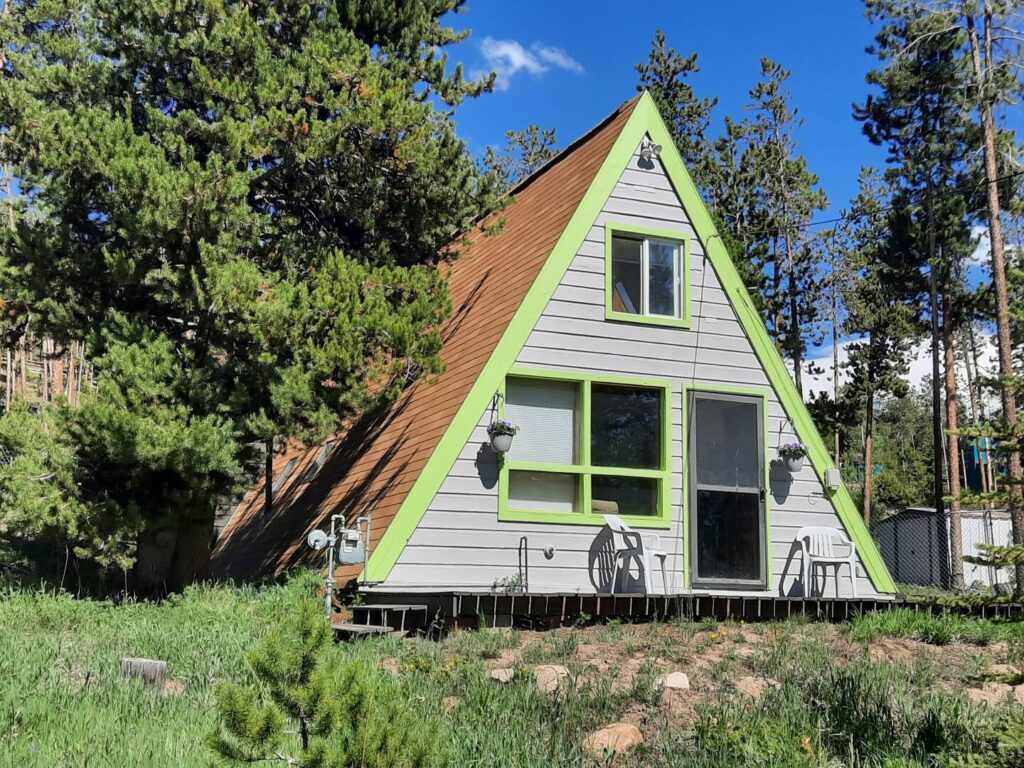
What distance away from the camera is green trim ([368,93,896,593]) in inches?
383

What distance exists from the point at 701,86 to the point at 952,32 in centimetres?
632

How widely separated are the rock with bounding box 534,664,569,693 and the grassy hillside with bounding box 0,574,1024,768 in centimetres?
10

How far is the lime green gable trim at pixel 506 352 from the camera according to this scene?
362 inches

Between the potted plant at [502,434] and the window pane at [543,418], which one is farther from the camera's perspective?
the window pane at [543,418]

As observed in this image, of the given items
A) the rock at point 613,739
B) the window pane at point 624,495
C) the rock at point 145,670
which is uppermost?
the window pane at point 624,495

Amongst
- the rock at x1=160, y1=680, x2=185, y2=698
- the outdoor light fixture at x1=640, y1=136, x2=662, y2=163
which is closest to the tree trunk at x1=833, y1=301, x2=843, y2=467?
the outdoor light fixture at x1=640, y1=136, x2=662, y2=163

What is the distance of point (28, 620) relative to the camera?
861cm

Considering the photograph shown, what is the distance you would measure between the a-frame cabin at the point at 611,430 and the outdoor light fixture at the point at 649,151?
0.02 meters

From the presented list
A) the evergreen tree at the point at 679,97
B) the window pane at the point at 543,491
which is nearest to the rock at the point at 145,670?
the window pane at the point at 543,491

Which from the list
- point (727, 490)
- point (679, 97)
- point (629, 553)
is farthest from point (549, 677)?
point (679, 97)

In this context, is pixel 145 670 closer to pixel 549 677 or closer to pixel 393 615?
pixel 549 677

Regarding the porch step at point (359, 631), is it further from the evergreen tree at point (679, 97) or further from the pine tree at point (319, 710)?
the evergreen tree at point (679, 97)

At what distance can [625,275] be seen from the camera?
11.0 metres

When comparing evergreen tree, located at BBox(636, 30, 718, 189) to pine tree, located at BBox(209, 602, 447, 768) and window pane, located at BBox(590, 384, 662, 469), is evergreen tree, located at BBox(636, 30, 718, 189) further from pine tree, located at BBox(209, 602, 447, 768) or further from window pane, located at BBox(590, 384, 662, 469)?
pine tree, located at BBox(209, 602, 447, 768)
